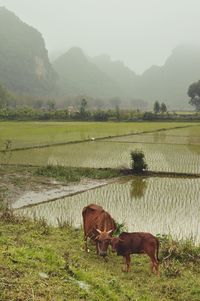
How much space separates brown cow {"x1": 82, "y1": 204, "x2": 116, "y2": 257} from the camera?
7.23 metres

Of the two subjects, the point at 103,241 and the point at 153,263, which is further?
the point at 103,241

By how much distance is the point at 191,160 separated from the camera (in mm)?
23656

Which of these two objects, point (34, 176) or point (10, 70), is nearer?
point (34, 176)

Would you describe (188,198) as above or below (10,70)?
below

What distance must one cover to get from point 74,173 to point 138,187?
350cm

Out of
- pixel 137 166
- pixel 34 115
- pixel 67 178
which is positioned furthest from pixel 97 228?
pixel 34 115

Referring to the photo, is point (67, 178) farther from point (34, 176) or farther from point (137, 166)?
point (137, 166)

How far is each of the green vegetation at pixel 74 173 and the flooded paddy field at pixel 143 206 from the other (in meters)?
1.40

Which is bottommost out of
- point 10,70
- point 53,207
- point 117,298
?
point 53,207

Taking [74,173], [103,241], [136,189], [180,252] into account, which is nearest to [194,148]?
[74,173]

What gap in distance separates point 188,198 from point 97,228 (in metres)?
7.26

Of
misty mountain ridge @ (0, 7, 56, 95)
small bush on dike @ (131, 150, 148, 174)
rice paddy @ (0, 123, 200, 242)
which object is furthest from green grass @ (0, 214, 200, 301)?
misty mountain ridge @ (0, 7, 56, 95)

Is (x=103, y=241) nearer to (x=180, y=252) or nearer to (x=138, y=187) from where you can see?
(x=180, y=252)

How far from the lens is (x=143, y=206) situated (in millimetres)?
13156
